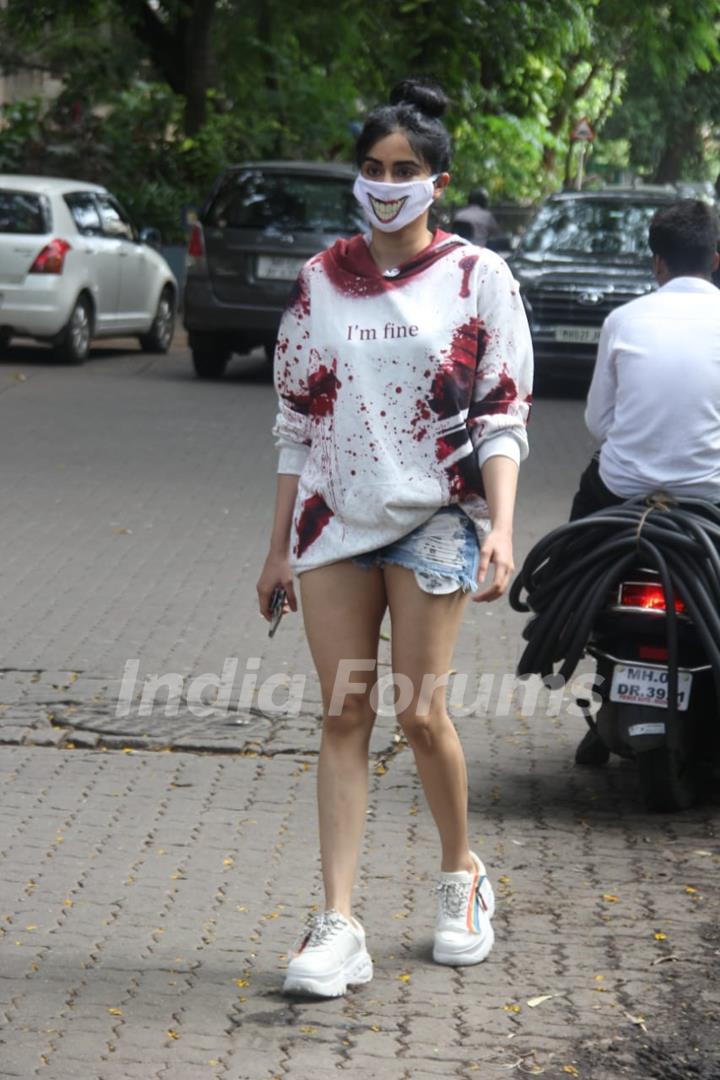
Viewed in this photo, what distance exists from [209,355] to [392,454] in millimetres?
14841

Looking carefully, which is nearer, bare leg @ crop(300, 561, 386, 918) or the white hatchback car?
bare leg @ crop(300, 561, 386, 918)

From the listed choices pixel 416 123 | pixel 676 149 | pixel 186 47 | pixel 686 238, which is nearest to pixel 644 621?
pixel 686 238

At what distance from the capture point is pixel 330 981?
436 cm

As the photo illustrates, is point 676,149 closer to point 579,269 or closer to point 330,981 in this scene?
point 579,269

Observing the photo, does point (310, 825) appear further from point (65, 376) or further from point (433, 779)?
point (65, 376)

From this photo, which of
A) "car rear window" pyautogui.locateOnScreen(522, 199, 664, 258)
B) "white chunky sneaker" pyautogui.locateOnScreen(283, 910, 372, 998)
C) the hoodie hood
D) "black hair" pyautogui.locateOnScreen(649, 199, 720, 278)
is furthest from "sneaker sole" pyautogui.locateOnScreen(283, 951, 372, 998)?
"car rear window" pyautogui.locateOnScreen(522, 199, 664, 258)

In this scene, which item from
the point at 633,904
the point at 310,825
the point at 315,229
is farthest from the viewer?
the point at 315,229

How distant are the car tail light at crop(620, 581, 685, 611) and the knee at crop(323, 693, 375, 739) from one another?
4.99ft

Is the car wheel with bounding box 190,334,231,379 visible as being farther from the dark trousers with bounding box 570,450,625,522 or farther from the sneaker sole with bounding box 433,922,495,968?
the sneaker sole with bounding box 433,922,495,968

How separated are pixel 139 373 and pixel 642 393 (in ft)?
45.4

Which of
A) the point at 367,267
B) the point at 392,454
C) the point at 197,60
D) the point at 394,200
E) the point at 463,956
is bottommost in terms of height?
the point at 197,60

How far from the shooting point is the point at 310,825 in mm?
5816

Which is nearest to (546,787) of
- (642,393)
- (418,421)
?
(642,393)

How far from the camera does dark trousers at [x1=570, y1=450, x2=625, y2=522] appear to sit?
20.7ft
